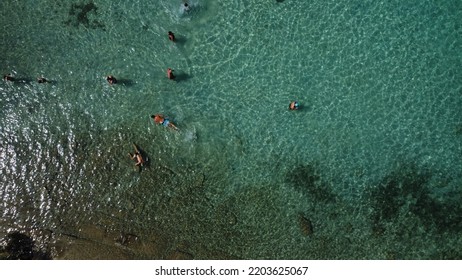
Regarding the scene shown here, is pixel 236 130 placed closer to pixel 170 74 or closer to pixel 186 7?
pixel 170 74

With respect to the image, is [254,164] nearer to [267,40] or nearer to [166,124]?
[166,124]

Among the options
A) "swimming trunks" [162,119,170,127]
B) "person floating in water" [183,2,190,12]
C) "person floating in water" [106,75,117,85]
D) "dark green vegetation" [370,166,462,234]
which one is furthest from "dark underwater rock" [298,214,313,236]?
"person floating in water" [183,2,190,12]

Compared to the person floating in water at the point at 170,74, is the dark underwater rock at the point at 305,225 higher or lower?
lower

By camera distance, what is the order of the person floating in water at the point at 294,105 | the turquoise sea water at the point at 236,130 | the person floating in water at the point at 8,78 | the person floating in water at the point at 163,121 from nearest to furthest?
the turquoise sea water at the point at 236,130 → the person floating in water at the point at 294,105 → the person floating in water at the point at 163,121 → the person floating in water at the point at 8,78

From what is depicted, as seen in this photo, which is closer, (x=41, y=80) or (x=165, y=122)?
(x=165, y=122)

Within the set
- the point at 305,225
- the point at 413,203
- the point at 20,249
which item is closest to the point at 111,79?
the point at 20,249

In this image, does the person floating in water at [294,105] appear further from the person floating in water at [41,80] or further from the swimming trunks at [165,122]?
the person floating in water at [41,80]

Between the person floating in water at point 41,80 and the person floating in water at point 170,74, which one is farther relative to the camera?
the person floating in water at point 41,80

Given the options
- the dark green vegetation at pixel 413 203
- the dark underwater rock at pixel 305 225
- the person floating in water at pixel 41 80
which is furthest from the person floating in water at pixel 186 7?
the dark green vegetation at pixel 413 203

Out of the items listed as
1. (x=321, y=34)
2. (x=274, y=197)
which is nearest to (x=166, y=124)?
(x=274, y=197)
